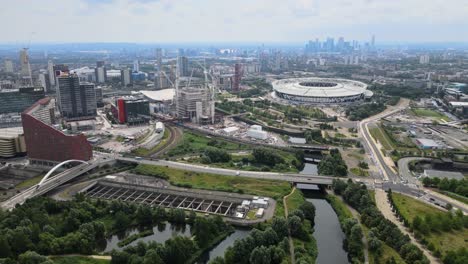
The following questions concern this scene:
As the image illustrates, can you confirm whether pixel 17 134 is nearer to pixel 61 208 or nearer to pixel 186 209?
pixel 61 208

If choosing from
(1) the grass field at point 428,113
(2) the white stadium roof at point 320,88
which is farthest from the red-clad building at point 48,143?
(1) the grass field at point 428,113

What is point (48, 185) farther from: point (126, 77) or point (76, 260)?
point (126, 77)

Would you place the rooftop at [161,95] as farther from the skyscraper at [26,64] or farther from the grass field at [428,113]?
the grass field at [428,113]

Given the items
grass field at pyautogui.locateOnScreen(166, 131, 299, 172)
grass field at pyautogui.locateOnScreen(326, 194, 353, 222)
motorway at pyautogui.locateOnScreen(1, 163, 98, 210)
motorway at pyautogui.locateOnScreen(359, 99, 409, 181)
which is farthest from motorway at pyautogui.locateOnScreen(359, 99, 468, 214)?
motorway at pyautogui.locateOnScreen(1, 163, 98, 210)

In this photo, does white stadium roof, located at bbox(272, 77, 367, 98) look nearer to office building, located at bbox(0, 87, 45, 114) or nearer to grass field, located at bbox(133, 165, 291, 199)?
grass field, located at bbox(133, 165, 291, 199)

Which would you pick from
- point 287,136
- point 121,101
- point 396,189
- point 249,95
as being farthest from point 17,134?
point 249,95

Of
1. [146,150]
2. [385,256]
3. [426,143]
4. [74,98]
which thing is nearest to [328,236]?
[385,256]
